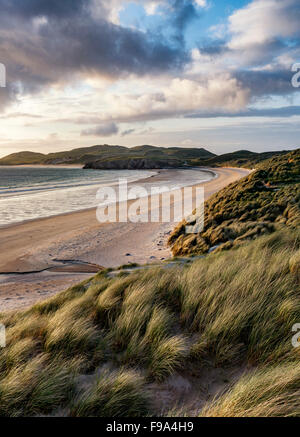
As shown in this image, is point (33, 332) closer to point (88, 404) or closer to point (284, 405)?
point (88, 404)

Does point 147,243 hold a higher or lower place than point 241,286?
lower

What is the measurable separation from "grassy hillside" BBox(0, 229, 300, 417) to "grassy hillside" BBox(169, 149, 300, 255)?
477 centimetres

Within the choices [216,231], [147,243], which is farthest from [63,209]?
[216,231]

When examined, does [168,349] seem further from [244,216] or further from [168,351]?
[244,216]

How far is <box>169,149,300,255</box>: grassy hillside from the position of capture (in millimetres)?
9664

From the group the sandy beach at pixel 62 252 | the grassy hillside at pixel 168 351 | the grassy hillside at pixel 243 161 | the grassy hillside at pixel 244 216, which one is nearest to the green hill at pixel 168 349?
the grassy hillside at pixel 168 351

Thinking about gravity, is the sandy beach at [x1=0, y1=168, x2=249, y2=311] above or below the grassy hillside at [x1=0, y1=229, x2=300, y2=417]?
below

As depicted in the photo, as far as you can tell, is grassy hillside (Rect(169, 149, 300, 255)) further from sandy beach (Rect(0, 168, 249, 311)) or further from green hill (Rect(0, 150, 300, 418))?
green hill (Rect(0, 150, 300, 418))

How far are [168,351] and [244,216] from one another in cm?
914

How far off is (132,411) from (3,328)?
2986mm

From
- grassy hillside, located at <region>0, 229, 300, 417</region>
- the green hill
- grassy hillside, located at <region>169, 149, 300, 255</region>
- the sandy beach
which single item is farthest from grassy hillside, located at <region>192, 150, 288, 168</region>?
grassy hillside, located at <region>0, 229, 300, 417</region>

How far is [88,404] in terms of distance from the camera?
102 inches

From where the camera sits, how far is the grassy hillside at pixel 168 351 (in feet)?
8.50
